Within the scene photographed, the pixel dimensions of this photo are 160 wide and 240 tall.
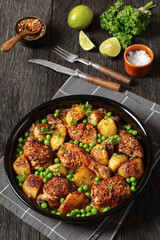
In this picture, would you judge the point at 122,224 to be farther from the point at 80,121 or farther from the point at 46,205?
the point at 80,121

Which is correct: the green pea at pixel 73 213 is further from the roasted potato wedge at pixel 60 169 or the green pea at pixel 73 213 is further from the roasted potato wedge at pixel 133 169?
the roasted potato wedge at pixel 133 169

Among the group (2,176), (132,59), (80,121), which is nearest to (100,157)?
(80,121)

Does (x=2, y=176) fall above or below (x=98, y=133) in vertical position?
below

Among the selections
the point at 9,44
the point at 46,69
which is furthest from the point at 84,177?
the point at 9,44

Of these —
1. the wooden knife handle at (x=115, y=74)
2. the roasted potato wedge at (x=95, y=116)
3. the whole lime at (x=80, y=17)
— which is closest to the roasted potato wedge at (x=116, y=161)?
the roasted potato wedge at (x=95, y=116)

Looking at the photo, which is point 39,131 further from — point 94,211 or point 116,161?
point 94,211

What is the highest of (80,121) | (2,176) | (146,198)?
(80,121)
